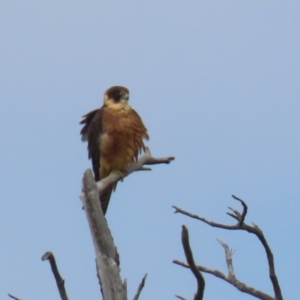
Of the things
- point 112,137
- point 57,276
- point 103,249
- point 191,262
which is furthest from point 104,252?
point 112,137

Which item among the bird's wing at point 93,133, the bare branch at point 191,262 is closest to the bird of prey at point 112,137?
the bird's wing at point 93,133

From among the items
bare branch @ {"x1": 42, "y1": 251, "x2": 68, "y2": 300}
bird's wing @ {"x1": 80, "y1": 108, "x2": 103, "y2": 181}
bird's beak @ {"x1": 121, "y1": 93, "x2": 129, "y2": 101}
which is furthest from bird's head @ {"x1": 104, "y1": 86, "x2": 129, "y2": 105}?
bare branch @ {"x1": 42, "y1": 251, "x2": 68, "y2": 300}

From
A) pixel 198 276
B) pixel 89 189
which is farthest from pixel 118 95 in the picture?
pixel 198 276

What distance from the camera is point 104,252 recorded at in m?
3.44

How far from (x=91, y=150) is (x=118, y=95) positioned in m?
0.60

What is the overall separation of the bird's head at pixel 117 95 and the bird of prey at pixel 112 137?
0.20ft

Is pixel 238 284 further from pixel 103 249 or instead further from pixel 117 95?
pixel 117 95

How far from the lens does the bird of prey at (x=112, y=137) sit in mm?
6641

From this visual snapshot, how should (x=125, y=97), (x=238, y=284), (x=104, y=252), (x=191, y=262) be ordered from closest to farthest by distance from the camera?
(x=191, y=262), (x=104, y=252), (x=238, y=284), (x=125, y=97)

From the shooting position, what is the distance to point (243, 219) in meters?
3.70

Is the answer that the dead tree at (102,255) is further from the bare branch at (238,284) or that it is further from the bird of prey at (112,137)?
the bird of prey at (112,137)

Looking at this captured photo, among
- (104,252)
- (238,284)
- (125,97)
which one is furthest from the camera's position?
(125,97)

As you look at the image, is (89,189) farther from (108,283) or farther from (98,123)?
(98,123)

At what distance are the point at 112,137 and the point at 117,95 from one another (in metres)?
0.58
